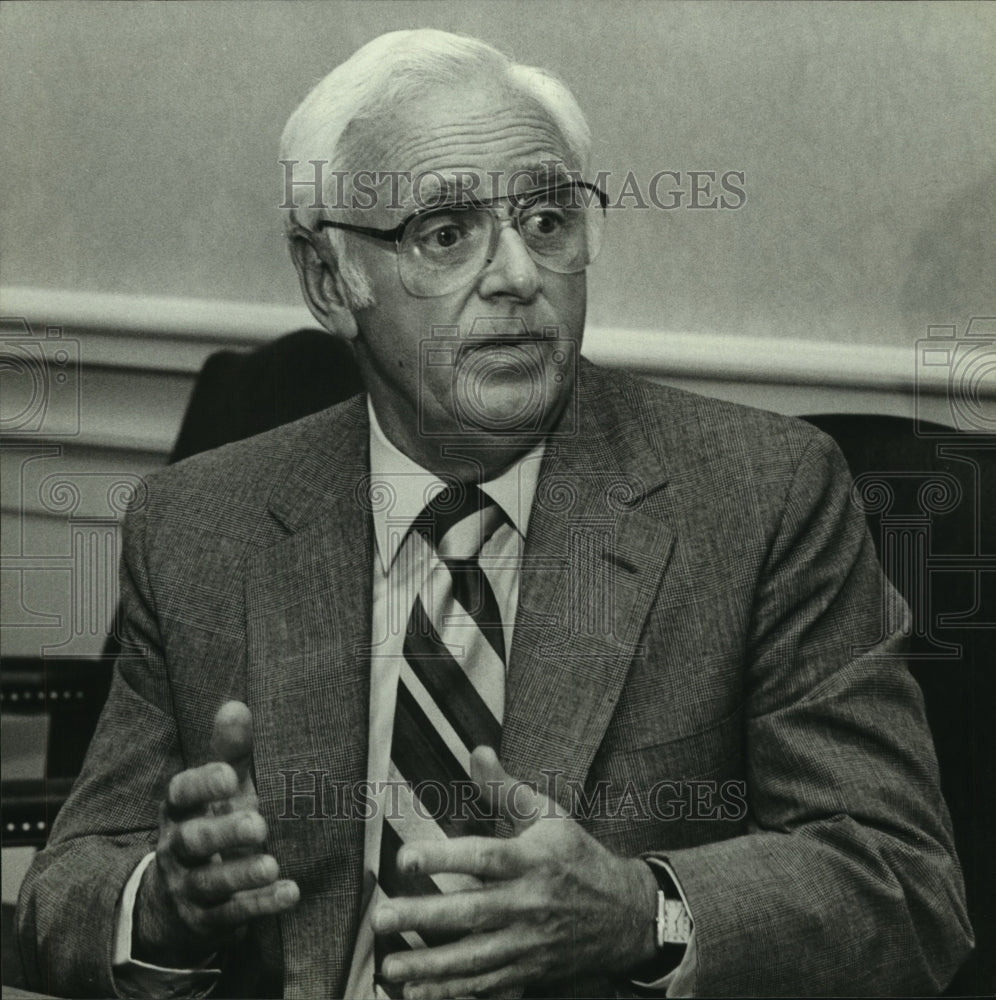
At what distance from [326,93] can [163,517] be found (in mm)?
663

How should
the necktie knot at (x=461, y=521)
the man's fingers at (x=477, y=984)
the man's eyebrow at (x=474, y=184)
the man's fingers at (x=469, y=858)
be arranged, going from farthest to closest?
the necktie knot at (x=461, y=521), the man's eyebrow at (x=474, y=184), the man's fingers at (x=477, y=984), the man's fingers at (x=469, y=858)

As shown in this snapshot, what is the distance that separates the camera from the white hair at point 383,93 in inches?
76.2

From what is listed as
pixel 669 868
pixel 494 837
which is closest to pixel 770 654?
pixel 669 868

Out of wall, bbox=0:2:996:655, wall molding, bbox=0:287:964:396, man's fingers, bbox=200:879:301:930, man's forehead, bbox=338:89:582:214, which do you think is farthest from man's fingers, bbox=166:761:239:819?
man's forehead, bbox=338:89:582:214

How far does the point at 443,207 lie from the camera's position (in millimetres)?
1894

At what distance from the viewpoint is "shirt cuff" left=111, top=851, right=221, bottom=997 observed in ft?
6.37

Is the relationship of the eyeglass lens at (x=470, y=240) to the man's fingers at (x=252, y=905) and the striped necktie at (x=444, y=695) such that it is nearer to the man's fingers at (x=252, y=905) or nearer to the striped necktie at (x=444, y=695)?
the striped necktie at (x=444, y=695)

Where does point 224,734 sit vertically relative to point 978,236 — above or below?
below

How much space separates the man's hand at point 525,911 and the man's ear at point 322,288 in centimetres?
67

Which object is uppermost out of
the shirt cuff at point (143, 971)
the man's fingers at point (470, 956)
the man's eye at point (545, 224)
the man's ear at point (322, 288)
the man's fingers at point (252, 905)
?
the man's eye at point (545, 224)

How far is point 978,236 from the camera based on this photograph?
2107 millimetres

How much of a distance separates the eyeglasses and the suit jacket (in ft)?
0.71

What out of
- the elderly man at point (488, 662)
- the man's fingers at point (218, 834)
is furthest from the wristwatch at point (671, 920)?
the man's fingers at point (218, 834)

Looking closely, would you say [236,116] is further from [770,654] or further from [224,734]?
[770,654]
